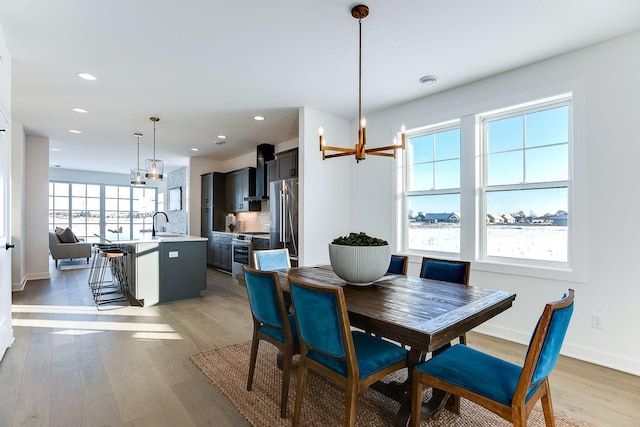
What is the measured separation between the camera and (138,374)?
2471 millimetres

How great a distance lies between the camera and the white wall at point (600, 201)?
259 cm

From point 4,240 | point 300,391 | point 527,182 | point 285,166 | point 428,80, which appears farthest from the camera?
point 285,166

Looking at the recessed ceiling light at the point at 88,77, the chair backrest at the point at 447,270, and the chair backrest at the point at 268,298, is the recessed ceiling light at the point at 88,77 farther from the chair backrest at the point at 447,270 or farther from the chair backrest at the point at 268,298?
the chair backrest at the point at 447,270

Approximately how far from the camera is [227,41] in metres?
2.71

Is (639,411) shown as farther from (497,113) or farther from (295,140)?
(295,140)

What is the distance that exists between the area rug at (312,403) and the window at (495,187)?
5.55ft

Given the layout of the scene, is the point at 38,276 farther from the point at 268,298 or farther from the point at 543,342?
the point at 543,342

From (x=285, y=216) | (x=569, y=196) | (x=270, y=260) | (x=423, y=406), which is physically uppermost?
(x=569, y=196)

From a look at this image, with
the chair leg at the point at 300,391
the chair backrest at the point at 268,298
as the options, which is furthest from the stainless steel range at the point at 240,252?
the chair leg at the point at 300,391

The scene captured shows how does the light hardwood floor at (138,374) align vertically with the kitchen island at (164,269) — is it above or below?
below

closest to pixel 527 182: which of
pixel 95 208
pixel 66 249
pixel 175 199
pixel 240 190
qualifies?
pixel 240 190

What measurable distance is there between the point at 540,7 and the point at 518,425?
2.63 metres

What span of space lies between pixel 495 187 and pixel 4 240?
4.80 m

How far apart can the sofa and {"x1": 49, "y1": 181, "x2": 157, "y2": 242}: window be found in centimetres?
232
